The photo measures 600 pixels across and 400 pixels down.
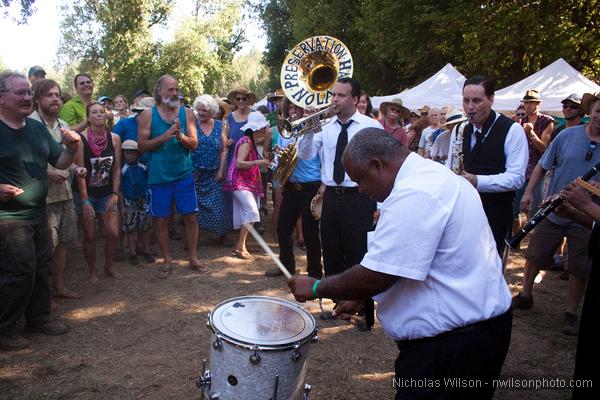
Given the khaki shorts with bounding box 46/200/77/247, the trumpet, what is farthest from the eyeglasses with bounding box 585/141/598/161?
the khaki shorts with bounding box 46/200/77/247

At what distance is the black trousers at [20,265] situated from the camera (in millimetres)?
3834

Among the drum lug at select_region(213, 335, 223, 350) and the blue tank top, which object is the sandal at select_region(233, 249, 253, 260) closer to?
the blue tank top

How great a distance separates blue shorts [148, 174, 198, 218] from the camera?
5.68 meters

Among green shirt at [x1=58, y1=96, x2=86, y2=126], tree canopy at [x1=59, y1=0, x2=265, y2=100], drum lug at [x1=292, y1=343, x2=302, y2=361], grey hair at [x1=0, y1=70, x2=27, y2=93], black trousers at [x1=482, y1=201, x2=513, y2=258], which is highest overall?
tree canopy at [x1=59, y1=0, x2=265, y2=100]

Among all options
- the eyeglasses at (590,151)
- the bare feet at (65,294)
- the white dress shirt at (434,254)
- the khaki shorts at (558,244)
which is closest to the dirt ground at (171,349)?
the bare feet at (65,294)

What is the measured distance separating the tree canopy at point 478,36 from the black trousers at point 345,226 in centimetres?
1130

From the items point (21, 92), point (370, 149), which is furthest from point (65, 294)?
point (370, 149)

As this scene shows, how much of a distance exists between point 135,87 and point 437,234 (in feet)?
113

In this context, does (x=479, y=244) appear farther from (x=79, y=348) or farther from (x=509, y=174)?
(x=79, y=348)

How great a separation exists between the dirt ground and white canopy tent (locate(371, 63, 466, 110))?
6.58m

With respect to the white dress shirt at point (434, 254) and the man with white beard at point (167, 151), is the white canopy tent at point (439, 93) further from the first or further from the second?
the white dress shirt at point (434, 254)

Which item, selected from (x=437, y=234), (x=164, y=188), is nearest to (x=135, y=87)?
(x=164, y=188)

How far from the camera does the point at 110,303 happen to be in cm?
510

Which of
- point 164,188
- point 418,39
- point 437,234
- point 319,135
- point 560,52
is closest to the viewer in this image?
point 437,234
